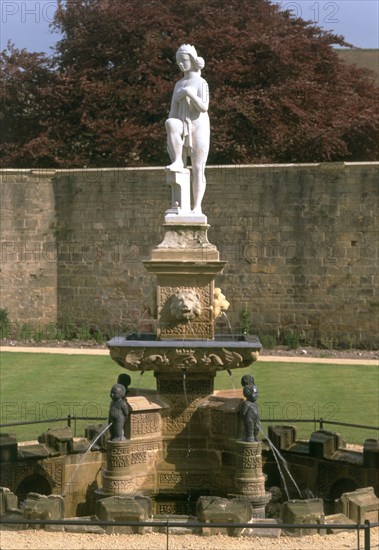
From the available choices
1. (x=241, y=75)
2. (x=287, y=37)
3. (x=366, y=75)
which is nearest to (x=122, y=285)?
(x=241, y=75)

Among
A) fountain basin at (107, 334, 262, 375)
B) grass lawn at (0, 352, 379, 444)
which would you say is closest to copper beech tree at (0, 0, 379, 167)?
grass lawn at (0, 352, 379, 444)

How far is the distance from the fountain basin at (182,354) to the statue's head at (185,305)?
0.86 ft

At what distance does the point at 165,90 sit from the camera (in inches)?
1133

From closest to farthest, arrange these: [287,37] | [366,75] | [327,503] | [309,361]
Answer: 1. [327,503]
2. [309,361]
3. [287,37]
4. [366,75]

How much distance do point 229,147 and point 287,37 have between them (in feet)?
13.6

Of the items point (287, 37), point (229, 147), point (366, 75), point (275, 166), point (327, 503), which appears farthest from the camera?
point (366, 75)

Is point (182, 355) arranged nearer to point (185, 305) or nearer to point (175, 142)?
point (185, 305)

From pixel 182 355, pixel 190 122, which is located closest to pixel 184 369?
pixel 182 355

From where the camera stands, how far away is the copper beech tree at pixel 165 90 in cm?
2859

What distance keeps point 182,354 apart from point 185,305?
0.46 m

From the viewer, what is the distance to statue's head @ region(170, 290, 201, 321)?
10.3 m

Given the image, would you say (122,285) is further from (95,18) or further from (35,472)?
(35,472)

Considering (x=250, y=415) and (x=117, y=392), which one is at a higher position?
(x=117, y=392)

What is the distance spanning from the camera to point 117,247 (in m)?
25.3
